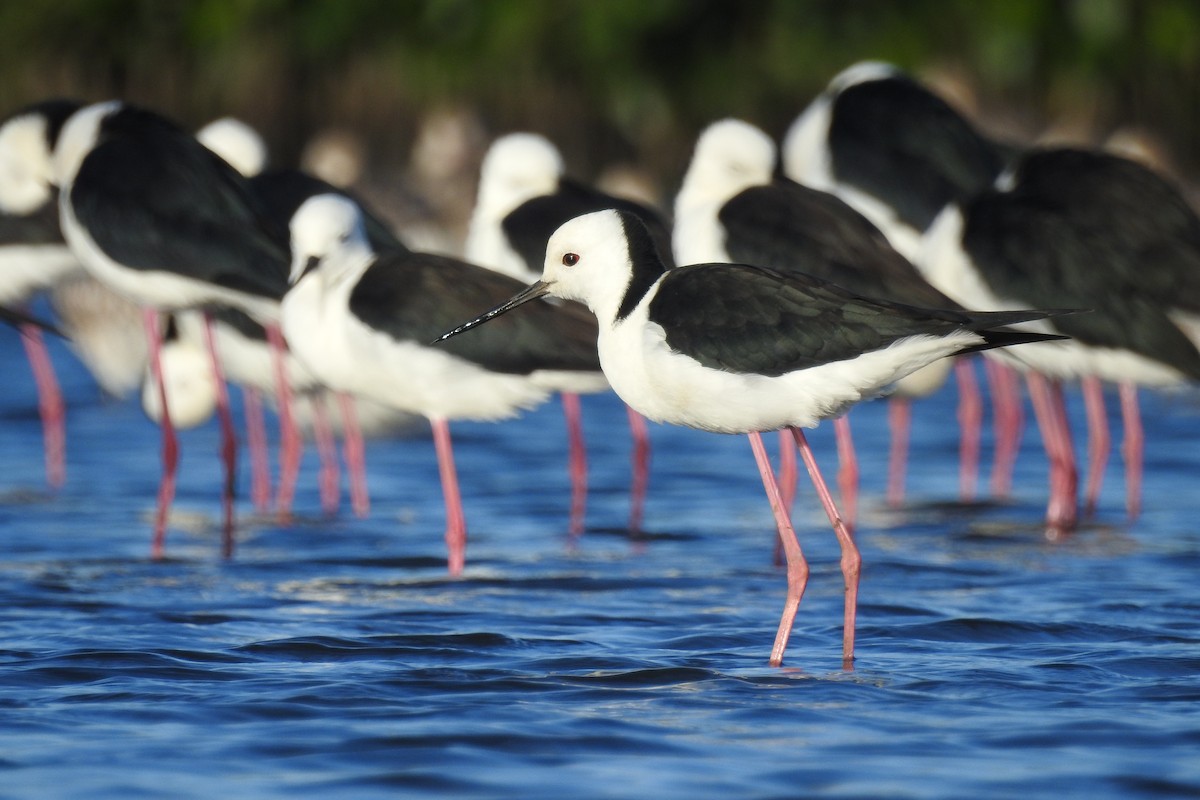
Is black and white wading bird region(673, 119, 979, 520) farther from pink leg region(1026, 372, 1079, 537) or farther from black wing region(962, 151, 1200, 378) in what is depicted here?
black wing region(962, 151, 1200, 378)

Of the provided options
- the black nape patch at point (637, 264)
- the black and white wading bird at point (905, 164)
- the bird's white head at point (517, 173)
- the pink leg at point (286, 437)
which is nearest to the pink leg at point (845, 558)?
the black nape patch at point (637, 264)

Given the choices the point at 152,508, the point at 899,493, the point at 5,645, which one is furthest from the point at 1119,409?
the point at 5,645

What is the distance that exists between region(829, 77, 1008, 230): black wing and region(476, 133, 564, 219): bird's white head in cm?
143

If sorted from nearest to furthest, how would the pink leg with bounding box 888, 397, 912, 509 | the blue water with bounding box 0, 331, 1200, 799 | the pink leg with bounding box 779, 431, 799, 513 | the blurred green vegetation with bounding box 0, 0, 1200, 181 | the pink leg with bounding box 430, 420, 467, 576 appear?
→ the blue water with bounding box 0, 331, 1200, 799 < the pink leg with bounding box 430, 420, 467, 576 < the pink leg with bounding box 779, 431, 799, 513 < the pink leg with bounding box 888, 397, 912, 509 < the blurred green vegetation with bounding box 0, 0, 1200, 181

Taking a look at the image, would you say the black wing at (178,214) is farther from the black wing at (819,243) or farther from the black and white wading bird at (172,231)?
the black wing at (819,243)

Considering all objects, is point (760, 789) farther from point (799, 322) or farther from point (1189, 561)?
point (1189, 561)

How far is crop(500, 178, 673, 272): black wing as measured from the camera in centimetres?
956

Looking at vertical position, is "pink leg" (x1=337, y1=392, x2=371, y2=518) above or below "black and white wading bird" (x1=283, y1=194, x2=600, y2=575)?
below

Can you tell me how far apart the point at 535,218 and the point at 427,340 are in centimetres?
187

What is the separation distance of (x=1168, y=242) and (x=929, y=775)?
4.67 meters

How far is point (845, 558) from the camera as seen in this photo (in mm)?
6621

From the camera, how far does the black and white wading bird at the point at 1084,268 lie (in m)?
8.76

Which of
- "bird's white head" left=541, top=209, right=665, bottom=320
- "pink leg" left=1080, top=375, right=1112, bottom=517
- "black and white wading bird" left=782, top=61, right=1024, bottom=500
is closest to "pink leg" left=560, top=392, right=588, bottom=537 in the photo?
"black and white wading bird" left=782, top=61, right=1024, bottom=500

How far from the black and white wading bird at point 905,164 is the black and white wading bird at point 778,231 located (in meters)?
1.21
